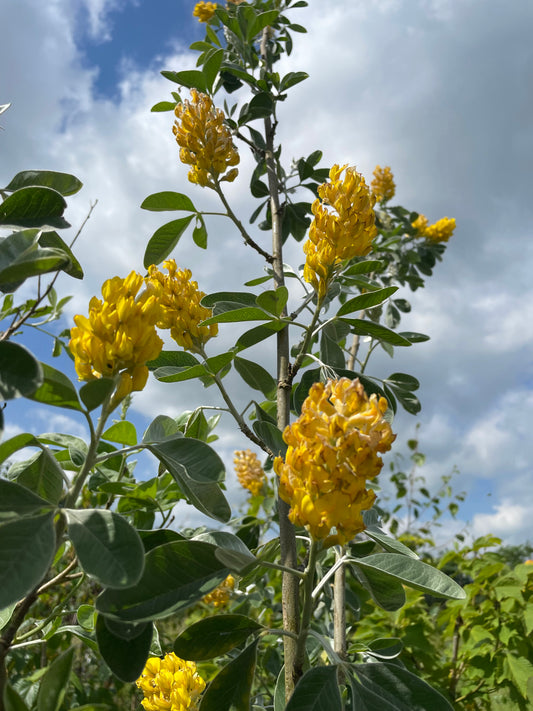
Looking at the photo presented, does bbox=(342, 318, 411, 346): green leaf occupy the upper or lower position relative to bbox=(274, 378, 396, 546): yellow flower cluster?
upper

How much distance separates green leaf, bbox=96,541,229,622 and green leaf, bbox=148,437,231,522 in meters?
0.10

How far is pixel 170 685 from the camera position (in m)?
1.26

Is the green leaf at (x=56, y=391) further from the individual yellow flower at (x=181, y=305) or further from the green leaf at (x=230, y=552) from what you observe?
the individual yellow flower at (x=181, y=305)

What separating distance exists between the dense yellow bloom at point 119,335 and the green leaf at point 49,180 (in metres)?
0.29

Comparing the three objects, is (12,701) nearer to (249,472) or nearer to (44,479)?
(44,479)

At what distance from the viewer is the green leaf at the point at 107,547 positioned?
25.9 inches

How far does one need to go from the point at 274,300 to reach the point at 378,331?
0.26 meters

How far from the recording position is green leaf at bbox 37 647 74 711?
2.39 ft

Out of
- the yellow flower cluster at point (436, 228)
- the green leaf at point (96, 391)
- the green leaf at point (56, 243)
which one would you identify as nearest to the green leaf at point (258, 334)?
the green leaf at point (56, 243)

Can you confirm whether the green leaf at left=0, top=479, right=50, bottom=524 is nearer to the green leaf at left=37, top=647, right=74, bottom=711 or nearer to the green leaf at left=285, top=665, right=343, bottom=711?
the green leaf at left=37, top=647, right=74, bottom=711

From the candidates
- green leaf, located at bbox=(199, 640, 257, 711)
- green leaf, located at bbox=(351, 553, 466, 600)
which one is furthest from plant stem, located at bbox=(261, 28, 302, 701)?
green leaf, located at bbox=(351, 553, 466, 600)

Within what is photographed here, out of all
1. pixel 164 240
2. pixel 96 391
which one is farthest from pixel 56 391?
pixel 164 240

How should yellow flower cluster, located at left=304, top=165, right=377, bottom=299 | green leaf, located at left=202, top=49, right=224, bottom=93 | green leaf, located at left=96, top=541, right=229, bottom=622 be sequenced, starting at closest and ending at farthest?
green leaf, located at left=96, top=541, right=229, bottom=622, yellow flower cluster, located at left=304, top=165, right=377, bottom=299, green leaf, located at left=202, top=49, right=224, bottom=93

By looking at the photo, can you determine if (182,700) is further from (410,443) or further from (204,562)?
(410,443)
